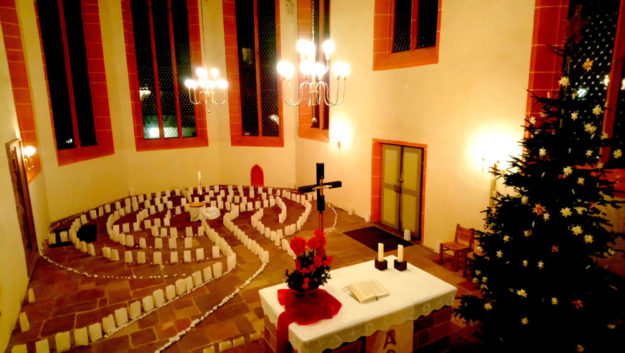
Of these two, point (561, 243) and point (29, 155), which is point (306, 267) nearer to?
point (561, 243)

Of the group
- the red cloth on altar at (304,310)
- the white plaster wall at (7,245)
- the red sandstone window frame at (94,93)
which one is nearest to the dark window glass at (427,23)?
the red cloth on altar at (304,310)

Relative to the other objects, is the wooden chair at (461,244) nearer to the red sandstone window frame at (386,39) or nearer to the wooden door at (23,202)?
the red sandstone window frame at (386,39)

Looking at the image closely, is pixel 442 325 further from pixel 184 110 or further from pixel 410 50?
pixel 184 110

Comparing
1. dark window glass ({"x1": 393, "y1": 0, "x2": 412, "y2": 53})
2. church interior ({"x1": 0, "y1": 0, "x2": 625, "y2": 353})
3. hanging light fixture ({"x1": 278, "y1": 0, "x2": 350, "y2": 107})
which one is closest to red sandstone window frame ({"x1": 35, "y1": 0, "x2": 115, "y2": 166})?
church interior ({"x1": 0, "y1": 0, "x2": 625, "y2": 353})

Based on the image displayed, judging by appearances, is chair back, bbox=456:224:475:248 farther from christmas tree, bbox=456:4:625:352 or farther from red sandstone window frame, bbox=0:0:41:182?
red sandstone window frame, bbox=0:0:41:182

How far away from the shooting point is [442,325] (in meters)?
3.92

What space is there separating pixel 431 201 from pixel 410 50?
9.88ft

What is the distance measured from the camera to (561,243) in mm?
3287

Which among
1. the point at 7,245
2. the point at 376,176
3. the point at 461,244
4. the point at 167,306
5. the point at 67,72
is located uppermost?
the point at 67,72

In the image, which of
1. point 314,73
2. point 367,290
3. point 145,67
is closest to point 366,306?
point 367,290

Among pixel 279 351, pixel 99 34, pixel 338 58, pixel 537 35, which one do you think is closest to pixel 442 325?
pixel 279 351

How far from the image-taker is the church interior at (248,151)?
4.52 m

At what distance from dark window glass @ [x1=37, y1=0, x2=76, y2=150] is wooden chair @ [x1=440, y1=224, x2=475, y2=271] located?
929cm

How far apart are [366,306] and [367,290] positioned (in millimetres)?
191
